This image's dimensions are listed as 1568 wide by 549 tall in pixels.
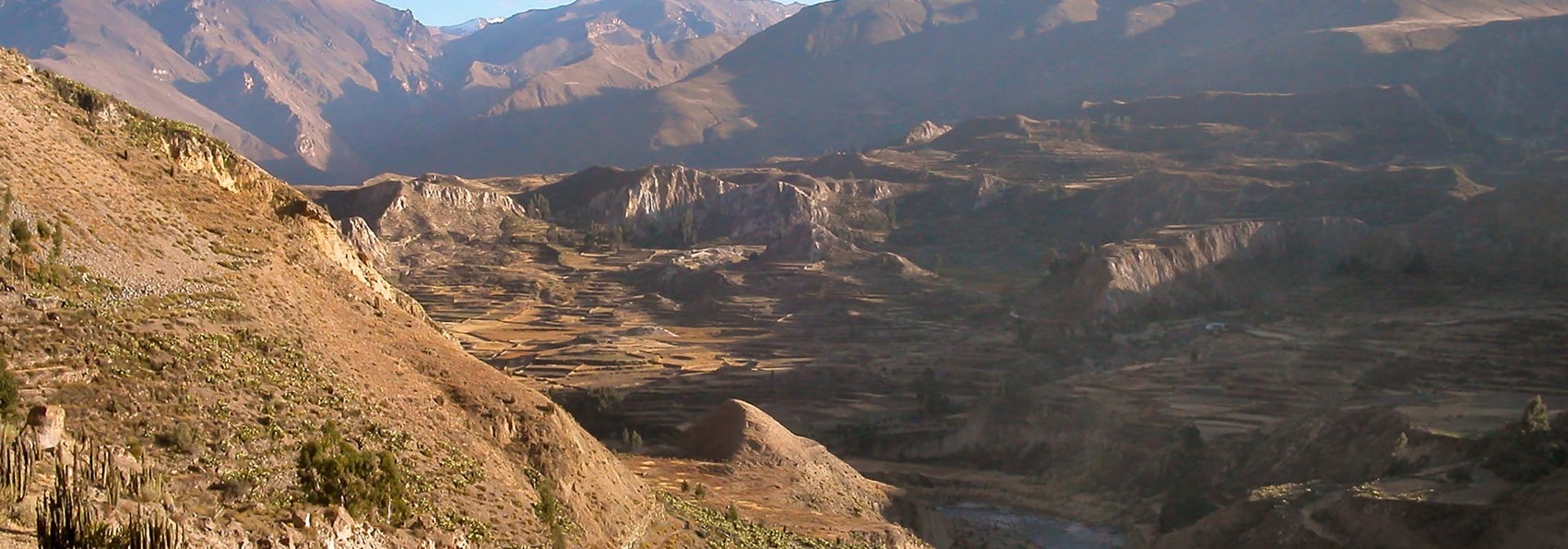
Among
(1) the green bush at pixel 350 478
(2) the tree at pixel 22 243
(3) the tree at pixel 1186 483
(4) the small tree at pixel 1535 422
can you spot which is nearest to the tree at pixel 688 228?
(3) the tree at pixel 1186 483

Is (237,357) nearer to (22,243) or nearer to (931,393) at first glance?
(22,243)

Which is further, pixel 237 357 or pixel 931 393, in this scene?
pixel 931 393

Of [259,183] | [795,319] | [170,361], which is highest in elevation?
[259,183]

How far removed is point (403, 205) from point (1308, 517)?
9492 centimetres

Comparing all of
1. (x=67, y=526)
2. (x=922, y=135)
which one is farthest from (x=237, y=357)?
(x=922, y=135)

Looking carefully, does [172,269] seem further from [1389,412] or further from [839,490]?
[1389,412]

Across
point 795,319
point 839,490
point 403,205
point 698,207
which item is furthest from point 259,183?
point 698,207

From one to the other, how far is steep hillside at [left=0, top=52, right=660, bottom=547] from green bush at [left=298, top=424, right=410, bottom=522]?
0.06 m

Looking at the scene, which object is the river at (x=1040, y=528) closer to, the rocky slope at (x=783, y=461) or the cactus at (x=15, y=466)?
the rocky slope at (x=783, y=461)

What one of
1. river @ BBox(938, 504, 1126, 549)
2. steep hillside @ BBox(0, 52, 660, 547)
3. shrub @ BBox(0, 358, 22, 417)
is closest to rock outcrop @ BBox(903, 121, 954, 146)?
river @ BBox(938, 504, 1126, 549)

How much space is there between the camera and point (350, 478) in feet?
71.0

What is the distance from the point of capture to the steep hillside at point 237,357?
2045cm

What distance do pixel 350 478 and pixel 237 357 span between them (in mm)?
3448

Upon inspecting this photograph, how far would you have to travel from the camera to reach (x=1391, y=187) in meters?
107
